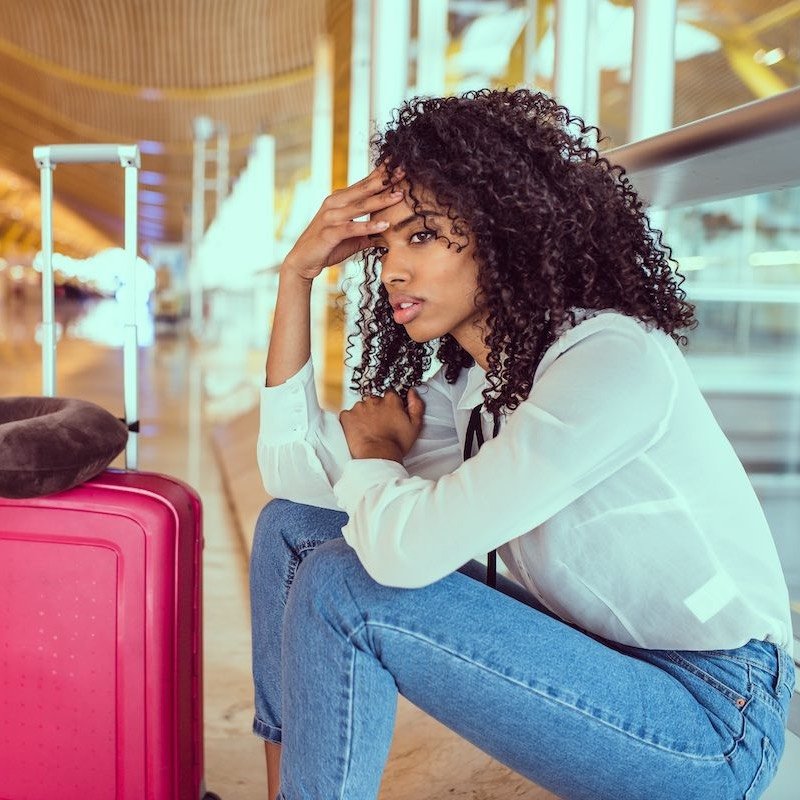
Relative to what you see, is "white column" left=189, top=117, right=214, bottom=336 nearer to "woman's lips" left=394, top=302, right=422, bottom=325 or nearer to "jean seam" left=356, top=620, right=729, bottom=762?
"woman's lips" left=394, top=302, right=422, bottom=325

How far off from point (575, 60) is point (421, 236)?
878 millimetres

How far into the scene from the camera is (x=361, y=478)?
1187 mm

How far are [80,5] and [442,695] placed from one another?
21.3 m

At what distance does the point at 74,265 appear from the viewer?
164cm

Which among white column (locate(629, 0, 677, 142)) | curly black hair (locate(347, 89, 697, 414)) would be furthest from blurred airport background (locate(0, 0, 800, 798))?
curly black hair (locate(347, 89, 697, 414))

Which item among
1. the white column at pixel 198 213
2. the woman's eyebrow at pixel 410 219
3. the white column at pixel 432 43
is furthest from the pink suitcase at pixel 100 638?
the white column at pixel 198 213

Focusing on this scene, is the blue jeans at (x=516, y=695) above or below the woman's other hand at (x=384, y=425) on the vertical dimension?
below

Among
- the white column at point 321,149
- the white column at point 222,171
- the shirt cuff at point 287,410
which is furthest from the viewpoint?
the white column at point 222,171

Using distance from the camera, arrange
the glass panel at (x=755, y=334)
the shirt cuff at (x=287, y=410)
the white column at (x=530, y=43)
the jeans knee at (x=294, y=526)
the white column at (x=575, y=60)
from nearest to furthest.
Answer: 1. the jeans knee at (x=294, y=526)
2. the shirt cuff at (x=287, y=410)
3. the white column at (x=575, y=60)
4. the white column at (x=530, y=43)
5. the glass panel at (x=755, y=334)

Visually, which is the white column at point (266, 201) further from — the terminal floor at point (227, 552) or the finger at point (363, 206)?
the finger at point (363, 206)

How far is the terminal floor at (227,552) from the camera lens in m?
1.71

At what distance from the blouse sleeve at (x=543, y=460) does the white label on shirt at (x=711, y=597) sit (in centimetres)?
17

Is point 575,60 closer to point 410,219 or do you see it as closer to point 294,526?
point 410,219

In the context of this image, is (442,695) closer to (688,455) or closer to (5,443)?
(688,455)
